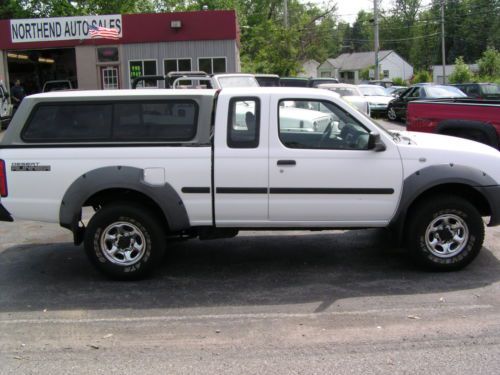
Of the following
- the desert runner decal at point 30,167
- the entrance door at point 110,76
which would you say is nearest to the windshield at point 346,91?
the entrance door at point 110,76

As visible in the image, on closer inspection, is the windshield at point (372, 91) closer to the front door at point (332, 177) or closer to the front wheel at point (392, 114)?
the front wheel at point (392, 114)

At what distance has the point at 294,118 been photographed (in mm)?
5707

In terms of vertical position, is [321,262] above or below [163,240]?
below

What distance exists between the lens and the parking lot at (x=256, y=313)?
3.99 meters

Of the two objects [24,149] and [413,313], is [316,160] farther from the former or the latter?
[24,149]

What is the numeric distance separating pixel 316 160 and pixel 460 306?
1821 millimetres

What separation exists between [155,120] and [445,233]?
3.06 meters

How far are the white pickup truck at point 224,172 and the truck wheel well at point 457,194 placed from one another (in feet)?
0.06

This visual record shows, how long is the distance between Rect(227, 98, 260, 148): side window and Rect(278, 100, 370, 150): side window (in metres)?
0.24

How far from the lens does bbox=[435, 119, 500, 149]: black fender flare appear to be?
9.02 meters

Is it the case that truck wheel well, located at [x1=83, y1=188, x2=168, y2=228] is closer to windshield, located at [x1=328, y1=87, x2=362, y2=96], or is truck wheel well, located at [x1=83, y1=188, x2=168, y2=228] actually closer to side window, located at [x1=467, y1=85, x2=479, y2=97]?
windshield, located at [x1=328, y1=87, x2=362, y2=96]

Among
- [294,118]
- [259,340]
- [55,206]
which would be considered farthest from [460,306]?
[55,206]

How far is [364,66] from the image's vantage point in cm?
9044

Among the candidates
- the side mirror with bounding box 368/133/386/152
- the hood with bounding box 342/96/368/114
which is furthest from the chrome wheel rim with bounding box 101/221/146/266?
the hood with bounding box 342/96/368/114
